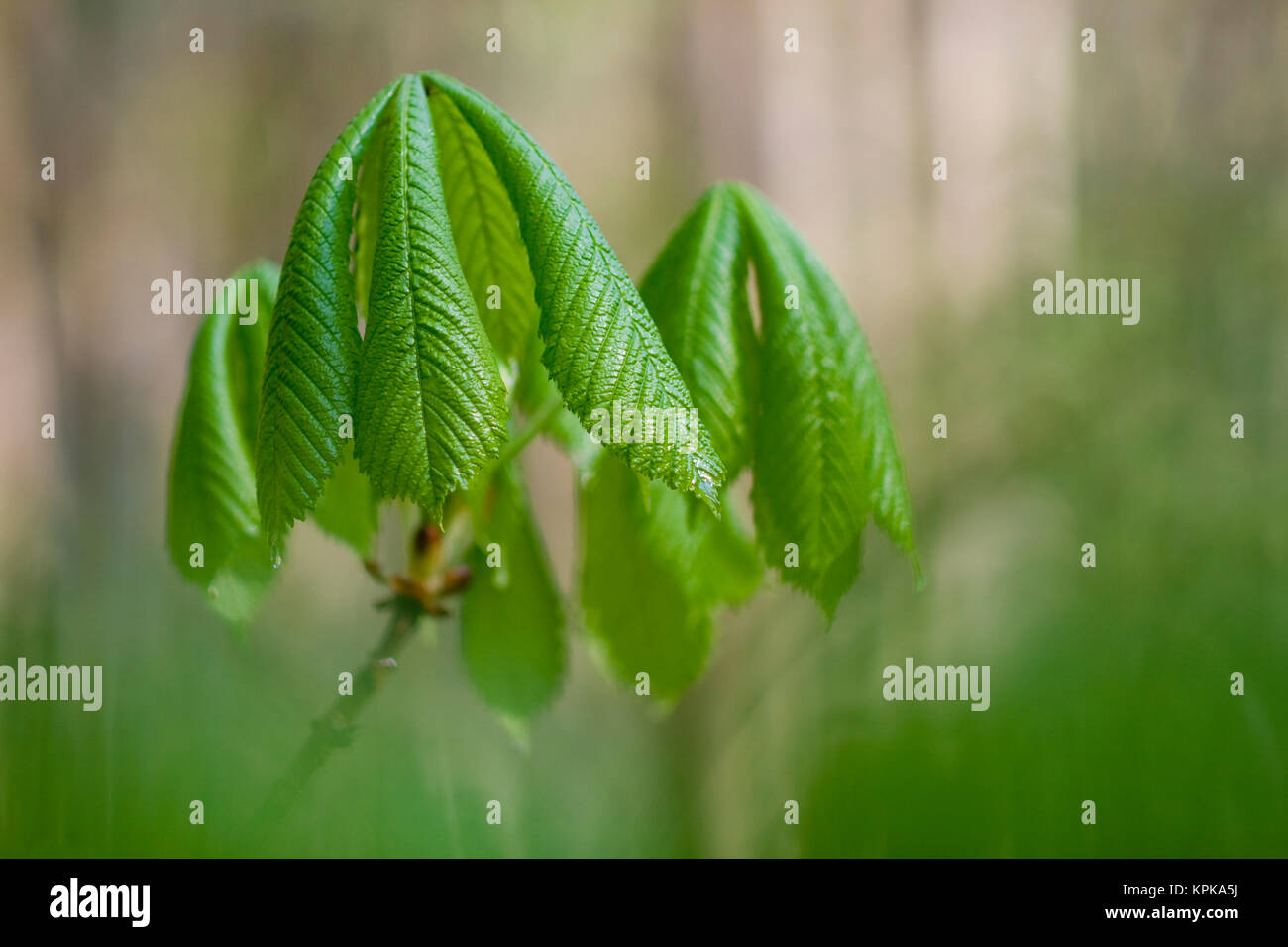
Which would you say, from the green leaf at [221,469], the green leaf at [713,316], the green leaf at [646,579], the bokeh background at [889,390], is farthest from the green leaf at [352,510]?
the bokeh background at [889,390]

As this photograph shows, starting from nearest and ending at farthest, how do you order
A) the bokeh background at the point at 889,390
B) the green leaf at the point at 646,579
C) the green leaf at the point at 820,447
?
1. the green leaf at the point at 820,447
2. the green leaf at the point at 646,579
3. the bokeh background at the point at 889,390

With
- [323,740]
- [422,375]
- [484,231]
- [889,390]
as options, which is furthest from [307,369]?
[889,390]

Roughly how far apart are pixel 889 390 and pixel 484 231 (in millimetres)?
1245

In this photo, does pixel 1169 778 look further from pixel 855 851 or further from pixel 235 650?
pixel 235 650

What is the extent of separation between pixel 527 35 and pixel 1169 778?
176 centimetres

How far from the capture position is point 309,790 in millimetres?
1170

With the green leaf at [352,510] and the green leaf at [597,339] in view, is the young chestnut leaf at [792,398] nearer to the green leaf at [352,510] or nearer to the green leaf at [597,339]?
the green leaf at [597,339]

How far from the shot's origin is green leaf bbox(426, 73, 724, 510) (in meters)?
0.44

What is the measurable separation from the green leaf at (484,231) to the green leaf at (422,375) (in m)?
0.13

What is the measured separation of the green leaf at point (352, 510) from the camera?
72cm

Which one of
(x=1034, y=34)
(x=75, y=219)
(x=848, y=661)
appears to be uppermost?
(x=1034, y=34)
